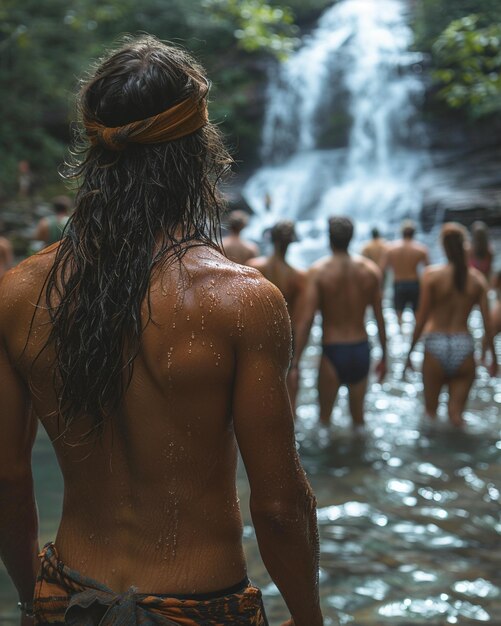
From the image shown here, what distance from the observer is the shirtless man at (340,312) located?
7.34 m

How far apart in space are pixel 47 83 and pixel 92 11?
14.2 ft

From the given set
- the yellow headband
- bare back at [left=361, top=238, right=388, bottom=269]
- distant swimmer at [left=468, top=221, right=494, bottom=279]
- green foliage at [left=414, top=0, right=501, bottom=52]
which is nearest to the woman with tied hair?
distant swimmer at [left=468, top=221, right=494, bottom=279]

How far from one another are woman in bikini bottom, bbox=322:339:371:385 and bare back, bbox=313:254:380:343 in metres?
0.07

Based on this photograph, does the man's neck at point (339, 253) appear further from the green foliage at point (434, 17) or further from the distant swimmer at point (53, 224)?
the green foliage at point (434, 17)

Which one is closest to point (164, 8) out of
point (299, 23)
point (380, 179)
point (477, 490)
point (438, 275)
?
point (299, 23)

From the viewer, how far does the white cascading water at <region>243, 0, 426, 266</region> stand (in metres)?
26.3

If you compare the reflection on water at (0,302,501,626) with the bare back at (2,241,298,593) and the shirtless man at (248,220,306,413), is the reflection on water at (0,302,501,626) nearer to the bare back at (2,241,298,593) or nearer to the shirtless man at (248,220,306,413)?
the shirtless man at (248,220,306,413)

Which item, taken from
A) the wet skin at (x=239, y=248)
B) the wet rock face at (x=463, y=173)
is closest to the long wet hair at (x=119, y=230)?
the wet skin at (x=239, y=248)

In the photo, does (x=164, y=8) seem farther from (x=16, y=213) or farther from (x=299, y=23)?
(x=16, y=213)

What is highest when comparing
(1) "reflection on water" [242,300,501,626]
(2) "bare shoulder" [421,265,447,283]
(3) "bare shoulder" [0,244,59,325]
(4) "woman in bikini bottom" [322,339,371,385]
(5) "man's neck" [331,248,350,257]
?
(3) "bare shoulder" [0,244,59,325]

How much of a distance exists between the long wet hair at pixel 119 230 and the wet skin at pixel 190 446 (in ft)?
0.13

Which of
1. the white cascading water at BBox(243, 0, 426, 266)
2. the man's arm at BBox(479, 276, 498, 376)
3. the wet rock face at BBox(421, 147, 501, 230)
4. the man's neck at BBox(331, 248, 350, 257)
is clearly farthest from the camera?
the white cascading water at BBox(243, 0, 426, 266)

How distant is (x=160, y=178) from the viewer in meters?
1.78

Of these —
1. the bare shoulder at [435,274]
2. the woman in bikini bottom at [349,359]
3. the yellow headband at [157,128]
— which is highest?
the yellow headband at [157,128]
